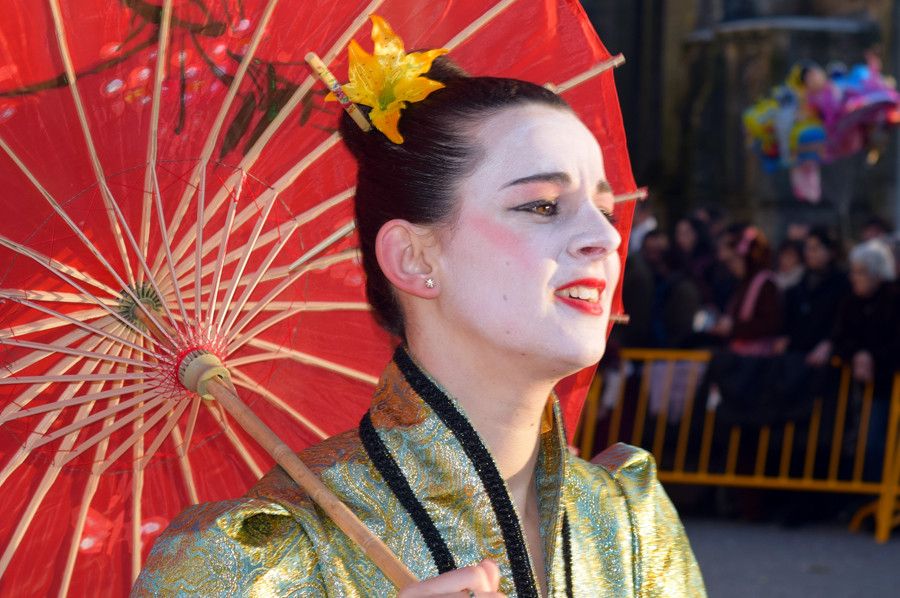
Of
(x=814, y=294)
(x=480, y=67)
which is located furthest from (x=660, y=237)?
(x=480, y=67)

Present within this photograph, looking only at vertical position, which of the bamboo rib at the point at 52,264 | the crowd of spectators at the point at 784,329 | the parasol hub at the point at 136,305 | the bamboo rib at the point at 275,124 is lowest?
the crowd of spectators at the point at 784,329

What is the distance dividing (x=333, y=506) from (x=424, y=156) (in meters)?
0.55

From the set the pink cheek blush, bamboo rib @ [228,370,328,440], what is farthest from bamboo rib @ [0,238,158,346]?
the pink cheek blush

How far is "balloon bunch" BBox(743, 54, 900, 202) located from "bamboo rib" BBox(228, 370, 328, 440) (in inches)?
281

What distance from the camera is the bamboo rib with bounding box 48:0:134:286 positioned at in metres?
2.21

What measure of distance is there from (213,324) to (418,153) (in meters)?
0.46

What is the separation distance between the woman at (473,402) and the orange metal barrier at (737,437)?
5.00 m

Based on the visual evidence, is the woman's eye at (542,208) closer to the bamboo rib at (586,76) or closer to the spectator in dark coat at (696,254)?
the bamboo rib at (586,76)

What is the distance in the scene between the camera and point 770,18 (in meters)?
16.3

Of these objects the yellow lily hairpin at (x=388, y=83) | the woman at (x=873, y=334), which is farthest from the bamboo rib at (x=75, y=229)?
the woman at (x=873, y=334)

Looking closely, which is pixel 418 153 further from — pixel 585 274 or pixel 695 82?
pixel 695 82

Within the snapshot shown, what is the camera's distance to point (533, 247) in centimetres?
211

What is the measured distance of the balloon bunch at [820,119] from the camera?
9.20 meters

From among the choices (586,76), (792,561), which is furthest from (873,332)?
A: (586,76)
